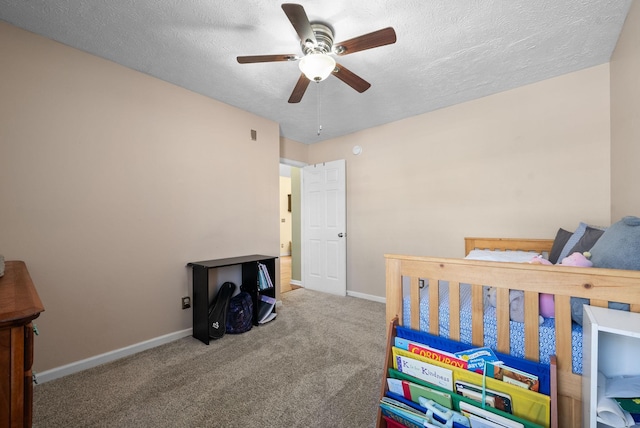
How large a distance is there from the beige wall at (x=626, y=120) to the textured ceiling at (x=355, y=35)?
0.13 meters

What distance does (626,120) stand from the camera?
182cm

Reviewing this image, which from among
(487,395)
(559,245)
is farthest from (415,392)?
(559,245)

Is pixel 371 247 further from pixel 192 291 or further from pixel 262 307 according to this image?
pixel 192 291

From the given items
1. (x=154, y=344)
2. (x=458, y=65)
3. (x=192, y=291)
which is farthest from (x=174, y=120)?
(x=458, y=65)

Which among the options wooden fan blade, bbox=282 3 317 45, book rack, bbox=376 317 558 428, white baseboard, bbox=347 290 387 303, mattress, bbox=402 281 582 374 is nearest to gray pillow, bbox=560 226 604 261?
mattress, bbox=402 281 582 374

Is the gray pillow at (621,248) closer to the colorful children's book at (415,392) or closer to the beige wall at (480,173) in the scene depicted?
the colorful children's book at (415,392)

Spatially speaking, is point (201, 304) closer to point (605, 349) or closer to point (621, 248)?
point (605, 349)

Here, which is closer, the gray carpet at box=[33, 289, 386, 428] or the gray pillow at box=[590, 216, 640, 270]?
the gray pillow at box=[590, 216, 640, 270]

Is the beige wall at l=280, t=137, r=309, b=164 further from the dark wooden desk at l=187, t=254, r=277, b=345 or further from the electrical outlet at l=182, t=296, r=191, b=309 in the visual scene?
the electrical outlet at l=182, t=296, r=191, b=309

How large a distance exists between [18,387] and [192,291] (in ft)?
6.36

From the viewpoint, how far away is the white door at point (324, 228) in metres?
3.91

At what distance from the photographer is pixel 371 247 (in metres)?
3.70

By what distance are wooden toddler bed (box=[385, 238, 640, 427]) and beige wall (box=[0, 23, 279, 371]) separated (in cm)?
205

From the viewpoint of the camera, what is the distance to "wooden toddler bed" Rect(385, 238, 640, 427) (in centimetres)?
103
